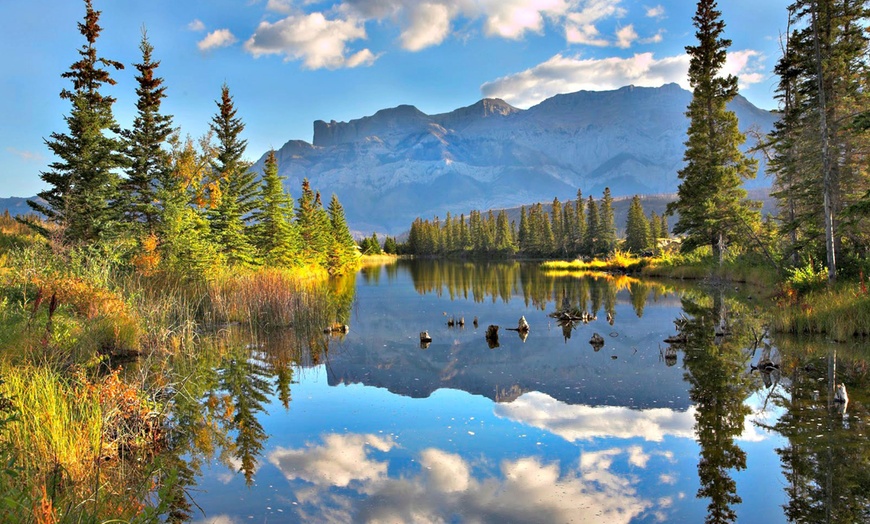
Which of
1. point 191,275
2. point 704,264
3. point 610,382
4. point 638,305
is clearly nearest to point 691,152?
point 704,264

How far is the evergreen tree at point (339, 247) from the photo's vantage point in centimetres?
5922

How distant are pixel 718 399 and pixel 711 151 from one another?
28.1 metres

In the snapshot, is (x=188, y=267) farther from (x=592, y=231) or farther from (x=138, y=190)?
(x=592, y=231)

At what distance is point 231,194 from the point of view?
34844 millimetres

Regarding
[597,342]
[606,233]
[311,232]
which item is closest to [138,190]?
[597,342]

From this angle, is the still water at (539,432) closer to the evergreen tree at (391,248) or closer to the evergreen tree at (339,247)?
the evergreen tree at (339,247)

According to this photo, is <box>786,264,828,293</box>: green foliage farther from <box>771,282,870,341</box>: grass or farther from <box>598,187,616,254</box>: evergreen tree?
<box>598,187,616,254</box>: evergreen tree

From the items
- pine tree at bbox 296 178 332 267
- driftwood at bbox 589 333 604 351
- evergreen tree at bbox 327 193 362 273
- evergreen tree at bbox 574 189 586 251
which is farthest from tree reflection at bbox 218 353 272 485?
evergreen tree at bbox 574 189 586 251

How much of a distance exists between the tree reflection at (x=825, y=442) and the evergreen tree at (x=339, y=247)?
50.7m

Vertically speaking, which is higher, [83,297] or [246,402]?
[83,297]

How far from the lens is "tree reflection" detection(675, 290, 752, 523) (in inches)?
251

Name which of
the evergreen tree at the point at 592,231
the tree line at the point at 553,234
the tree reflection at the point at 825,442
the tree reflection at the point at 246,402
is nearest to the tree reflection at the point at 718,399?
the tree reflection at the point at 825,442

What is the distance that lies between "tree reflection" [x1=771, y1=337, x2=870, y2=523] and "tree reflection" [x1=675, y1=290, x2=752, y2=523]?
58cm

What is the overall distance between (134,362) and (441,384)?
674 centimetres
